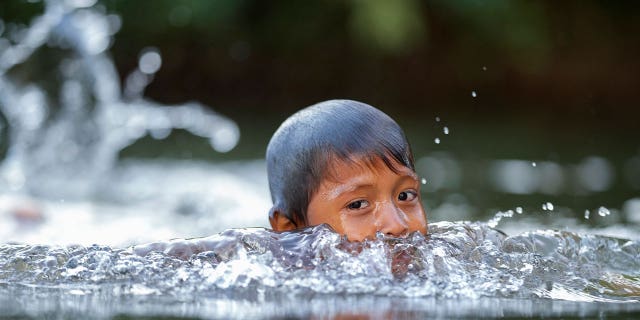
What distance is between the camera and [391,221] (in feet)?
8.68

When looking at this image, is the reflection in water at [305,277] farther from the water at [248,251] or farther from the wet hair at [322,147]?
the wet hair at [322,147]

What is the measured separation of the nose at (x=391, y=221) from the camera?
8.68 ft

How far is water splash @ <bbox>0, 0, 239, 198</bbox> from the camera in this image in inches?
225

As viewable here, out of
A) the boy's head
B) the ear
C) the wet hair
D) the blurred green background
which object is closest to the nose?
the boy's head

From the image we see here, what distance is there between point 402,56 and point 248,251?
8.09m

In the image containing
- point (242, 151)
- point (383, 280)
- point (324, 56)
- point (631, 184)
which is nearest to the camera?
point (383, 280)

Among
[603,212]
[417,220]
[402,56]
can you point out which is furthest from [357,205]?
[402,56]

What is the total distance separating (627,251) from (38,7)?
6.17 metres

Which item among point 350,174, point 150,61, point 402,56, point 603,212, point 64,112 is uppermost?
point 402,56

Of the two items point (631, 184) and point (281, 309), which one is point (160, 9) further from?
point (281, 309)

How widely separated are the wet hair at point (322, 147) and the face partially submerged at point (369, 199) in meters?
0.02

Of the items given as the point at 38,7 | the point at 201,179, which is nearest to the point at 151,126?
the point at 38,7

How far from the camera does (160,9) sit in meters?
9.75

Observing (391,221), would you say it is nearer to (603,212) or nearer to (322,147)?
(322,147)
